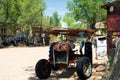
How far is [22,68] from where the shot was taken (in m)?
17.1

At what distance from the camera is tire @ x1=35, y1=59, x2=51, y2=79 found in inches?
524

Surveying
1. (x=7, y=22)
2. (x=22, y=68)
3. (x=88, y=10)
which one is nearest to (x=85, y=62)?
(x=22, y=68)

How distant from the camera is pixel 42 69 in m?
13.5

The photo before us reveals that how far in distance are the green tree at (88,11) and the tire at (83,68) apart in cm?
5295

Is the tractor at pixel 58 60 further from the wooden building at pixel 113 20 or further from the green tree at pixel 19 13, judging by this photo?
the green tree at pixel 19 13

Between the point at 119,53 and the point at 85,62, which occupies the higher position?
the point at 119,53

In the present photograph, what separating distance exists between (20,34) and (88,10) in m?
21.8

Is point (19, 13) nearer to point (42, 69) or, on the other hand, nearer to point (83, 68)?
point (42, 69)

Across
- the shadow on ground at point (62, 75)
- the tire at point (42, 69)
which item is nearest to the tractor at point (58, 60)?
the tire at point (42, 69)

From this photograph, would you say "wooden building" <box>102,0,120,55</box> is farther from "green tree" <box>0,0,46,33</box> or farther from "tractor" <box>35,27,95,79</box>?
"green tree" <box>0,0,46,33</box>

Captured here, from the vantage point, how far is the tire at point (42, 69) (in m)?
13.3

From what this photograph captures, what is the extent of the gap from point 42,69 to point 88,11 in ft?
182

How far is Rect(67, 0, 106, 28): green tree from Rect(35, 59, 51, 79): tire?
172 feet

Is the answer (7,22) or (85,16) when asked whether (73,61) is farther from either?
(85,16)
